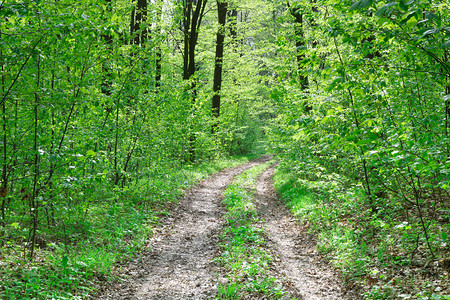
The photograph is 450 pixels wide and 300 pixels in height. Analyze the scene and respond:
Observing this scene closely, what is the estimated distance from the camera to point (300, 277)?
5.75m

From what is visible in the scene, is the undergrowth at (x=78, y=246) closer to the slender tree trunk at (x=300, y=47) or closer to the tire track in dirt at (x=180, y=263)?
the tire track in dirt at (x=180, y=263)

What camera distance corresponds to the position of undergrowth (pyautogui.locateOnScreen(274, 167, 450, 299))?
441cm

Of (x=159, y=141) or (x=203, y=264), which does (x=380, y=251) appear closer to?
(x=203, y=264)

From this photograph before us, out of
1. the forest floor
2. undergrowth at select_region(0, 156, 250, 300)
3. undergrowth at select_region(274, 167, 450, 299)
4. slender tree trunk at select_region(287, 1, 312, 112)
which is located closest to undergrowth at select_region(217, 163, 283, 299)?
the forest floor

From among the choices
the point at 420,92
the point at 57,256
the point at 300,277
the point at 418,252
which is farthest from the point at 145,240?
the point at 420,92

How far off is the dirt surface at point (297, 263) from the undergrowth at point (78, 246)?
3.19 meters

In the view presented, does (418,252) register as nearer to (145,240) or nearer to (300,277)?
(300,277)

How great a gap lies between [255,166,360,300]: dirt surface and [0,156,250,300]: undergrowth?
10.5 ft

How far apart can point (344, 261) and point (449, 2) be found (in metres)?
4.62

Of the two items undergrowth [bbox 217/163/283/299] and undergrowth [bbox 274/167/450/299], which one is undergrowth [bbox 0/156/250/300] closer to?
undergrowth [bbox 217/163/283/299]

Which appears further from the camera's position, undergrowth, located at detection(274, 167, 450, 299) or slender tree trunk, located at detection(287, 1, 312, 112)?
undergrowth, located at detection(274, 167, 450, 299)

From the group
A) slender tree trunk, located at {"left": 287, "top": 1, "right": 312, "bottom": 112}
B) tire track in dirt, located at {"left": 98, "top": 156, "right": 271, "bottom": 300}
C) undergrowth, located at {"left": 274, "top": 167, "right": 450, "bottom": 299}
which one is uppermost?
slender tree trunk, located at {"left": 287, "top": 1, "right": 312, "bottom": 112}

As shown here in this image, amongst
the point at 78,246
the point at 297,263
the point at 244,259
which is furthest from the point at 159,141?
the point at 297,263

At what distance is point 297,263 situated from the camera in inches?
252
